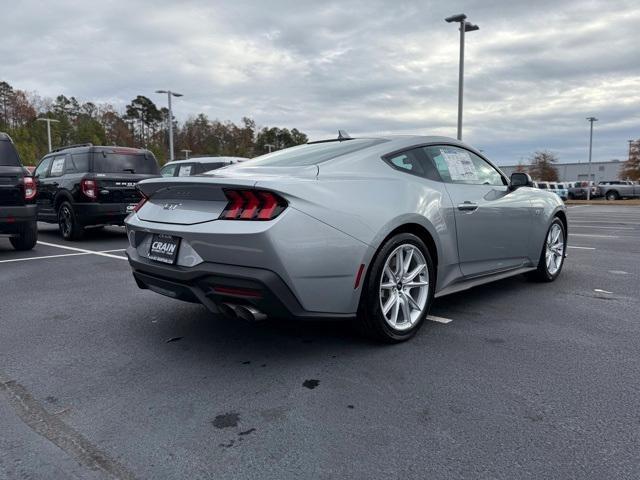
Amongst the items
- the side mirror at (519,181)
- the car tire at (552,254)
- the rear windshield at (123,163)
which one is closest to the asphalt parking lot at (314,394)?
the car tire at (552,254)

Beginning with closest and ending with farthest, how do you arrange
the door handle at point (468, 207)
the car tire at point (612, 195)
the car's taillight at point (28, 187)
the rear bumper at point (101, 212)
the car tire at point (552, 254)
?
the door handle at point (468, 207) → the car tire at point (552, 254) → the car's taillight at point (28, 187) → the rear bumper at point (101, 212) → the car tire at point (612, 195)

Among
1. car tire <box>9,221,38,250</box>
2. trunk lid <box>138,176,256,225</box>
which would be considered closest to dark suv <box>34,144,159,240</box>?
car tire <box>9,221,38,250</box>

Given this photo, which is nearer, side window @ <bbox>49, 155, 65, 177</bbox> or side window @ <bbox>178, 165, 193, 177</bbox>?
side window @ <bbox>49, 155, 65, 177</bbox>

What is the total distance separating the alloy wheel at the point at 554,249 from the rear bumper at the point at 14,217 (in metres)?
6.70

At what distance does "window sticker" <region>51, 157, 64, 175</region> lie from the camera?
9.57 metres

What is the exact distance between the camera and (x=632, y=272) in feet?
20.4

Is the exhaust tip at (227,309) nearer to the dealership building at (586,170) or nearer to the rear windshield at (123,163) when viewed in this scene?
the rear windshield at (123,163)

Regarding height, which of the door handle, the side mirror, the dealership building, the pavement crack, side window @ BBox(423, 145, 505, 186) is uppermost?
the dealership building

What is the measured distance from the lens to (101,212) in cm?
870

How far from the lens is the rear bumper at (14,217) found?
6.97 metres

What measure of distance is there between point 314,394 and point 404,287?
1.13 m

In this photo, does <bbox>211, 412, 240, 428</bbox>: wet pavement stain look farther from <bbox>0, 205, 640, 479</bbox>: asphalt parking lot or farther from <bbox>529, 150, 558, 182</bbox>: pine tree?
<bbox>529, 150, 558, 182</bbox>: pine tree

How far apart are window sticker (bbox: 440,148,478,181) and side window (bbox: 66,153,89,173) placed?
689 cm

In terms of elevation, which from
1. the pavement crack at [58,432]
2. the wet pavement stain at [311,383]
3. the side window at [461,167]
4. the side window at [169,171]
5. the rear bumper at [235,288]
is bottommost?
the pavement crack at [58,432]
